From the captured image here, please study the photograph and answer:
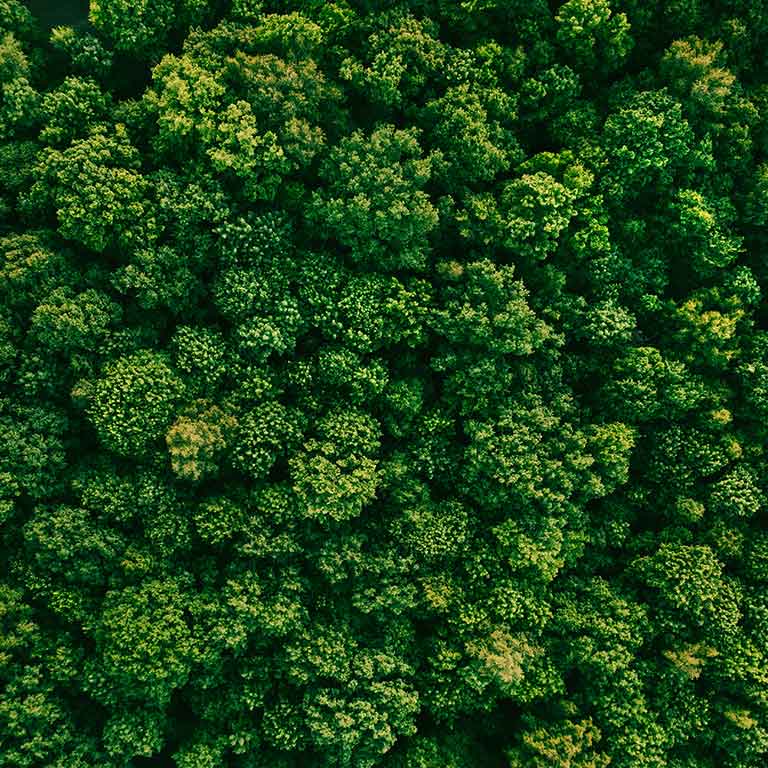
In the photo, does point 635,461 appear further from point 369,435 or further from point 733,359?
point 369,435

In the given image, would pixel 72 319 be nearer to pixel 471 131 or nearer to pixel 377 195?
pixel 377 195

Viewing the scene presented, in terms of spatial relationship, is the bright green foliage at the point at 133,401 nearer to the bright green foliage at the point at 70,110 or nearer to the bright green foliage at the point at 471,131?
the bright green foliage at the point at 70,110

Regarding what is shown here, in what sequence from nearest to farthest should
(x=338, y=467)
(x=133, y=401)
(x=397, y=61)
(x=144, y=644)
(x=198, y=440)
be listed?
(x=144, y=644) → (x=198, y=440) → (x=133, y=401) → (x=397, y=61) → (x=338, y=467)

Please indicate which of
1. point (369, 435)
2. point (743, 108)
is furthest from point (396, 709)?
point (743, 108)

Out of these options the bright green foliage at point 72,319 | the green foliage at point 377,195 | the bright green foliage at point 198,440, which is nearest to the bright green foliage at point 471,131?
the green foliage at point 377,195

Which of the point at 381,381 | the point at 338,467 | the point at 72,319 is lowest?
the point at 338,467

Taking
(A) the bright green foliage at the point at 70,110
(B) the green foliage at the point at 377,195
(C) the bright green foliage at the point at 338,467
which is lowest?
(C) the bright green foliage at the point at 338,467

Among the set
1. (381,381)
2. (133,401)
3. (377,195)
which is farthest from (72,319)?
(377,195)

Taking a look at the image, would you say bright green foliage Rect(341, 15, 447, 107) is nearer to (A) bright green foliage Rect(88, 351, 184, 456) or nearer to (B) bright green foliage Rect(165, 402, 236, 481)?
(A) bright green foliage Rect(88, 351, 184, 456)
